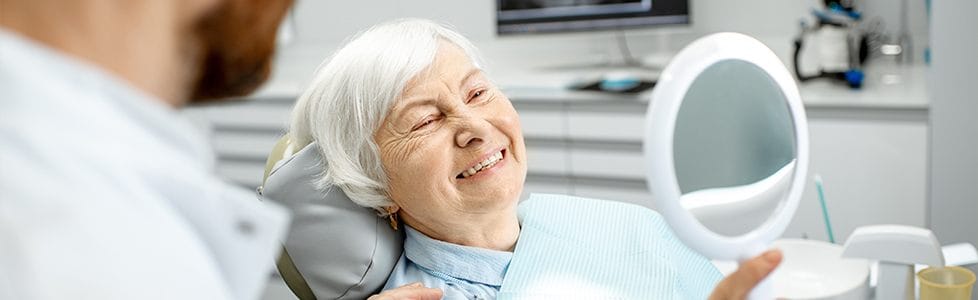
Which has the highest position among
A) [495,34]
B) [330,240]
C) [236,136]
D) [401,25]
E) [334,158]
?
[401,25]

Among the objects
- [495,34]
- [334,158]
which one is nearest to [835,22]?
[495,34]

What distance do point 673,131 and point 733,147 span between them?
0.12m

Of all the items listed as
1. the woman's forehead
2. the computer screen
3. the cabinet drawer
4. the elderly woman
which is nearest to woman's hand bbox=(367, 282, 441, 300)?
the elderly woman

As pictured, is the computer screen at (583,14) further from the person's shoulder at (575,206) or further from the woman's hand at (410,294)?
the woman's hand at (410,294)

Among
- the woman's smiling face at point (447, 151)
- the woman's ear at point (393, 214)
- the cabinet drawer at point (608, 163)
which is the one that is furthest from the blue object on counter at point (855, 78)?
the woman's ear at point (393, 214)

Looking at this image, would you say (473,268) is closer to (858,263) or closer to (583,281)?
(583,281)

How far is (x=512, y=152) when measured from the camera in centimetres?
161

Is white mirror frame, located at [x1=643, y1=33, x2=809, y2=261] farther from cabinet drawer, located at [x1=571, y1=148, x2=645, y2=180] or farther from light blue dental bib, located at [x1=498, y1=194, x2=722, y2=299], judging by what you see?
cabinet drawer, located at [x1=571, y1=148, x2=645, y2=180]

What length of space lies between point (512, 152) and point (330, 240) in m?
0.34

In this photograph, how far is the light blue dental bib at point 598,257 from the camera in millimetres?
1553

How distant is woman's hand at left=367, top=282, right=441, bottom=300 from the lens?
4.84 feet

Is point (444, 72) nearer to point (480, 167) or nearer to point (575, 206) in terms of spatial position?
point (480, 167)

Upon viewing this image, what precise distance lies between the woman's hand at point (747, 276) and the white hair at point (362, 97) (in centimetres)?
70

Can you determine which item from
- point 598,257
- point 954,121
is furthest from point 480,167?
point 954,121
